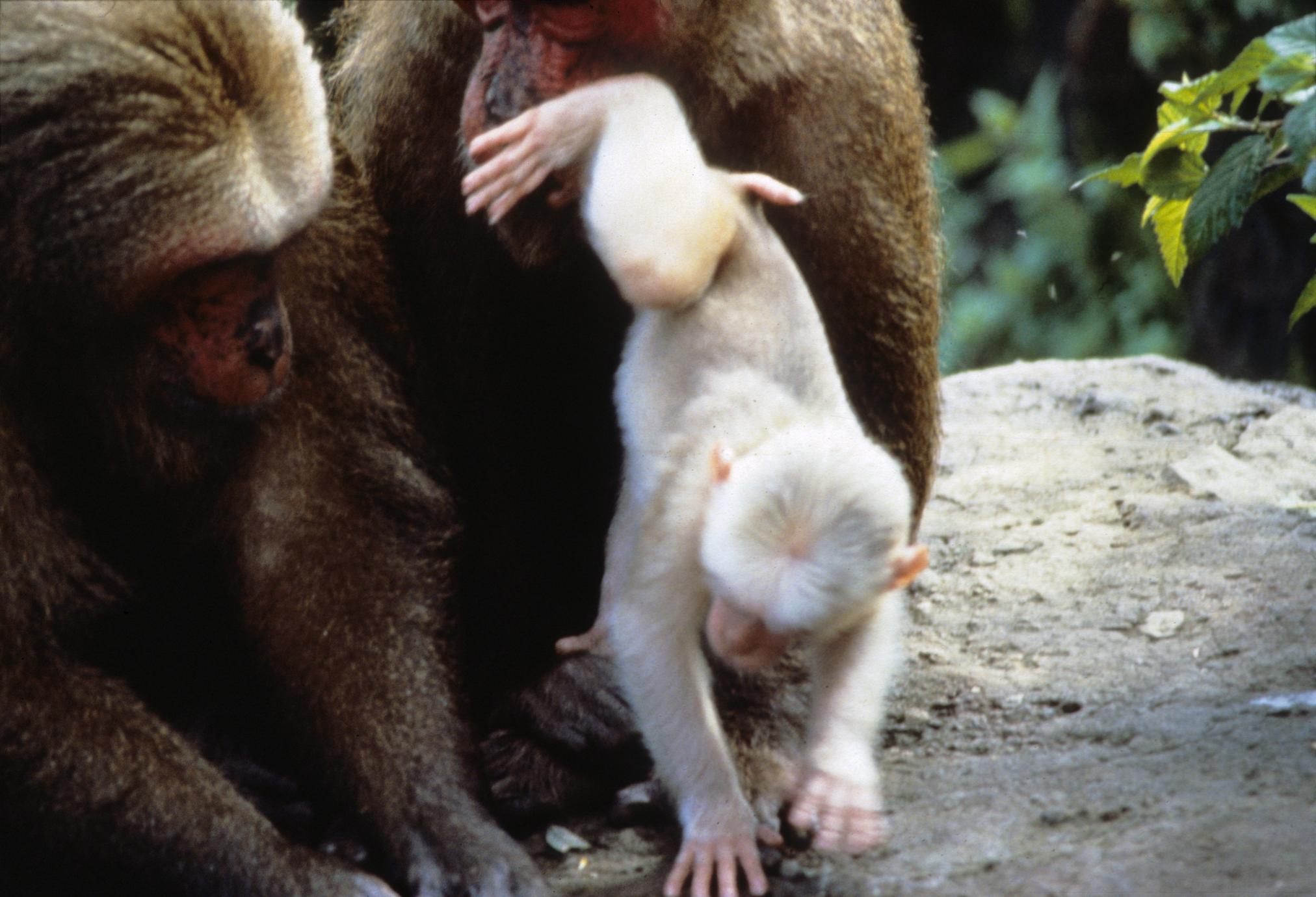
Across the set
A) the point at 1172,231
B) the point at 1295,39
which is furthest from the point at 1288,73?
the point at 1172,231

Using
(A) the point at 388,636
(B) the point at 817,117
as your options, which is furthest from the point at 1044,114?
A: (A) the point at 388,636

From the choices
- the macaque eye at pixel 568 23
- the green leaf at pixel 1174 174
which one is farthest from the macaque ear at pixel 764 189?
the green leaf at pixel 1174 174

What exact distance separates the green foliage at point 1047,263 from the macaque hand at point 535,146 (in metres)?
5.62

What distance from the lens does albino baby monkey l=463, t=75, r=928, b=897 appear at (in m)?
3.73

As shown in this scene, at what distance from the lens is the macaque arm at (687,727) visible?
151 inches

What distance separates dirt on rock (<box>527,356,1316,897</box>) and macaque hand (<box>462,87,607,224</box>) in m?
1.57

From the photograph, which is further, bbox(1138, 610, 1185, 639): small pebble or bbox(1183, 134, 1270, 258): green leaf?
bbox(1138, 610, 1185, 639): small pebble

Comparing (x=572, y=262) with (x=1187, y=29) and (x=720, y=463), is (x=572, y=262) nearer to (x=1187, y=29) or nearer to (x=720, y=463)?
(x=720, y=463)

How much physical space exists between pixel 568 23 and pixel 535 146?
12.8 inches

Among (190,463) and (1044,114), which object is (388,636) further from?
(1044,114)

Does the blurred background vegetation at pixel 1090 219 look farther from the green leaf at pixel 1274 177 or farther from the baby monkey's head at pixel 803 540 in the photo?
the baby monkey's head at pixel 803 540

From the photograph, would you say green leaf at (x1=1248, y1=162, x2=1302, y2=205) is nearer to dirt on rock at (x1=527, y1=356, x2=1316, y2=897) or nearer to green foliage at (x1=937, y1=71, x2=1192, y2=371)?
dirt on rock at (x1=527, y1=356, x2=1316, y2=897)

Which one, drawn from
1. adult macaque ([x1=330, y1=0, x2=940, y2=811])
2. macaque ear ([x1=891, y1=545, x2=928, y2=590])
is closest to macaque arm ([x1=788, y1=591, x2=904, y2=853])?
macaque ear ([x1=891, y1=545, x2=928, y2=590])

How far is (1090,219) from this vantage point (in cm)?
1009
